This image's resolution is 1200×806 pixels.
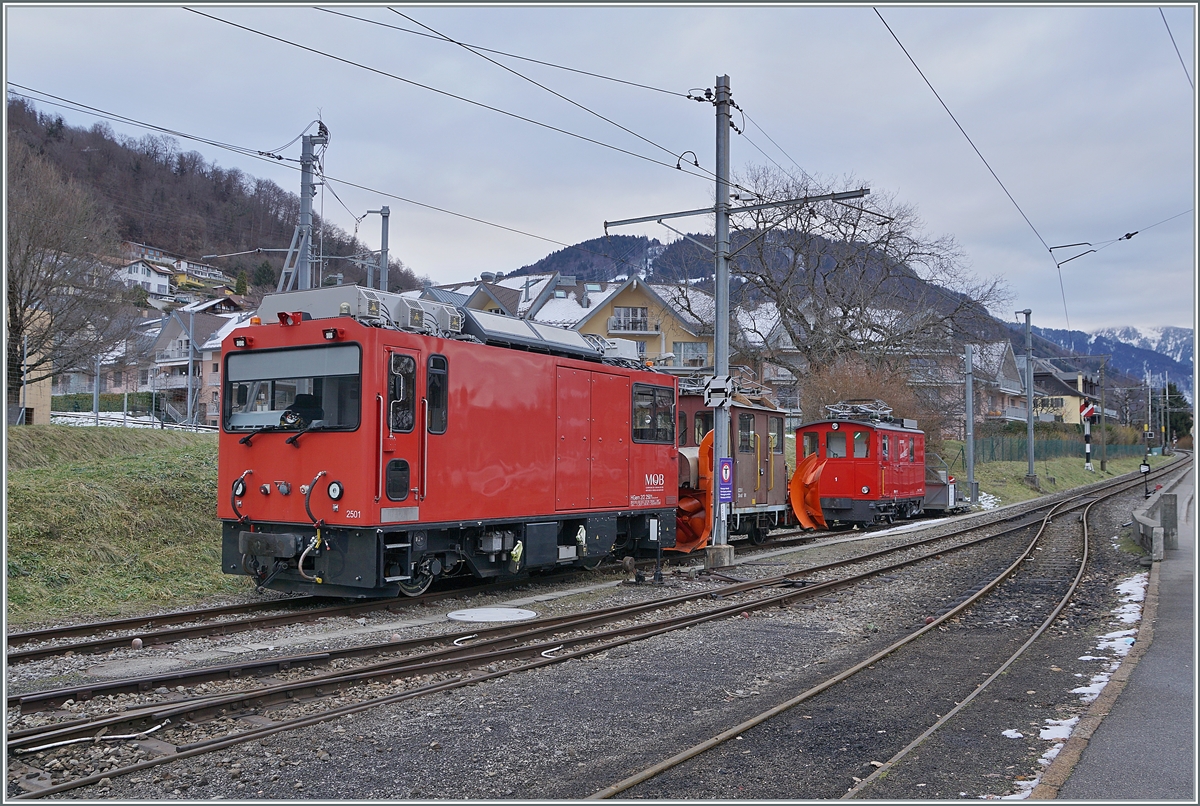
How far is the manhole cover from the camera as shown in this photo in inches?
399

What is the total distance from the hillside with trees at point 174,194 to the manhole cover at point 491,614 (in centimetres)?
5830

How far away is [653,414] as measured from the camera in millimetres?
14891

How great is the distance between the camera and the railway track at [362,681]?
18.2 feet

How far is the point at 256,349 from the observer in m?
10.6

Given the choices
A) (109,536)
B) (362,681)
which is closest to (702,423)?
(109,536)

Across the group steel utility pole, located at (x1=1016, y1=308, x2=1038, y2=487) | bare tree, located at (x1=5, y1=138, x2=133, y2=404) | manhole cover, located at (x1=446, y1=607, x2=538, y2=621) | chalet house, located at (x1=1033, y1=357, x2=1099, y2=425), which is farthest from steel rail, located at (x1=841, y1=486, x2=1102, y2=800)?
chalet house, located at (x1=1033, y1=357, x2=1099, y2=425)

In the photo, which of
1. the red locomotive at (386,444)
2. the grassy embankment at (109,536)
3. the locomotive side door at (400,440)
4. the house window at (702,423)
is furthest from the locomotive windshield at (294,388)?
the house window at (702,423)

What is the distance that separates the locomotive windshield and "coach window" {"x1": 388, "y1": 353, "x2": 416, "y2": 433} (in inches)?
14.4

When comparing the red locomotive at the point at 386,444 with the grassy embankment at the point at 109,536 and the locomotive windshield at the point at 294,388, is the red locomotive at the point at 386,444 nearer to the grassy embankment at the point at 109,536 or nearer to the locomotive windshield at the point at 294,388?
the locomotive windshield at the point at 294,388

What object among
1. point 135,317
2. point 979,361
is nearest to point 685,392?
point 135,317

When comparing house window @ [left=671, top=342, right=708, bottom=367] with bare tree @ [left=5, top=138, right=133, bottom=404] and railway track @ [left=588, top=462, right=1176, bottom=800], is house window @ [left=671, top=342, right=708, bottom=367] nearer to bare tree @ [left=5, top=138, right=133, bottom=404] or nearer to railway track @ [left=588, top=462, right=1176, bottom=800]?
bare tree @ [left=5, top=138, right=133, bottom=404]

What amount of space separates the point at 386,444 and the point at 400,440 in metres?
0.23

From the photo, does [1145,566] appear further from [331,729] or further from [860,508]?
[331,729]

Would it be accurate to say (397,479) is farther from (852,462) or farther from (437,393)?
(852,462)
